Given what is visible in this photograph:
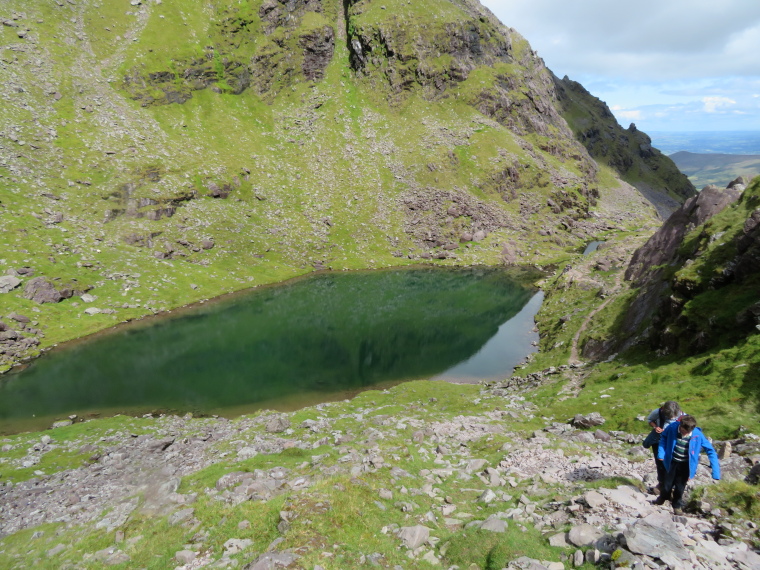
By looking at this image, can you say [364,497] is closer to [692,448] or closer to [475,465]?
[475,465]

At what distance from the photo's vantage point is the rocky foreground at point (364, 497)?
12.0m

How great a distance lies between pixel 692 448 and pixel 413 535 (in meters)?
9.65

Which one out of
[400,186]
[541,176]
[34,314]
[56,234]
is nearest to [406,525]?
[34,314]

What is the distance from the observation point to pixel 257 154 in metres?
130

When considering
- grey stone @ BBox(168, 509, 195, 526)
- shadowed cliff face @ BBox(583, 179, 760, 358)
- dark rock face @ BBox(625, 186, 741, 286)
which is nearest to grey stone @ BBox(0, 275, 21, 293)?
grey stone @ BBox(168, 509, 195, 526)

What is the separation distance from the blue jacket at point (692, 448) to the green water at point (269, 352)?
3755cm

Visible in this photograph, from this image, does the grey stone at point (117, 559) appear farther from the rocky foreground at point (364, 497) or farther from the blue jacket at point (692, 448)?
the blue jacket at point (692, 448)

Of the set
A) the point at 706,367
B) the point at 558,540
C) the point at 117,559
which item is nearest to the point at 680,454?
A: the point at 558,540

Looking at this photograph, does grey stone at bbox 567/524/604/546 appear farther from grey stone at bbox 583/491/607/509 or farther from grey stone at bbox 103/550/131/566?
grey stone at bbox 103/550/131/566

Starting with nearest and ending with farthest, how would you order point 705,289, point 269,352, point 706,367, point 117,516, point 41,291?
point 117,516 → point 706,367 → point 705,289 → point 269,352 → point 41,291

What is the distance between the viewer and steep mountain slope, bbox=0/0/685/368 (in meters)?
83.8

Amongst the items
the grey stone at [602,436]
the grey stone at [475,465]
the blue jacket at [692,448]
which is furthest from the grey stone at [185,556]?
the grey stone at [602,436]

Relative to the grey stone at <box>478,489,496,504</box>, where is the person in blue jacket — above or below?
above

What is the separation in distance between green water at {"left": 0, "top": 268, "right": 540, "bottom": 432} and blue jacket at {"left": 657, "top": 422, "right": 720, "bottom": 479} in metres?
37.6
